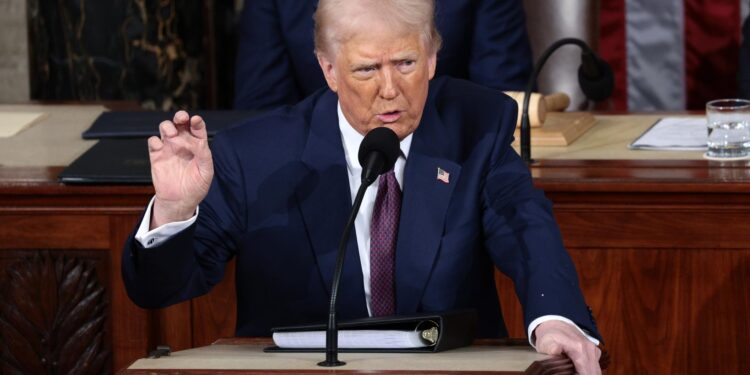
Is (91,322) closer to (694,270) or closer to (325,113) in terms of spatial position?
(325,113)

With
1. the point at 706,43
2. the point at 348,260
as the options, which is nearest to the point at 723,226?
the point at 348,260

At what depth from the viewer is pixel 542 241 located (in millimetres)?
2578

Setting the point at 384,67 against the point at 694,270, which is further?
the point at 694,270

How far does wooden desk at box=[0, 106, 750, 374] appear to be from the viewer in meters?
3.18

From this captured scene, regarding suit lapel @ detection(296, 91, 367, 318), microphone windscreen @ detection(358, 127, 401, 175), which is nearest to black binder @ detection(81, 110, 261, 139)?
suit lapel @ detection(296, 91, 367, 318)

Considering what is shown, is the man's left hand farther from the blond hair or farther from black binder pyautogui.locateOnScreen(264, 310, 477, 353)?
the blond hair

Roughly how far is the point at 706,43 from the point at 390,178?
110 inches

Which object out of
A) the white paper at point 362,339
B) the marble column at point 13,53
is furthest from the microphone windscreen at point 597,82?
the marble column at point 13,53

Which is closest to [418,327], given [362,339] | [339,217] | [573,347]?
[362,339]

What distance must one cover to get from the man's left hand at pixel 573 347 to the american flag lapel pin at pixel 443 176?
1.53 feet

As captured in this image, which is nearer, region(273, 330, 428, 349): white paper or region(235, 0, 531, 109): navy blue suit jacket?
region(273, 330, 428, 349): white paper

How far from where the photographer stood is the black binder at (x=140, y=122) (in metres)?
3.64

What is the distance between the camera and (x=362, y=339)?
87.9 inches

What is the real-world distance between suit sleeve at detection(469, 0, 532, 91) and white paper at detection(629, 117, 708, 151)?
509 mm
